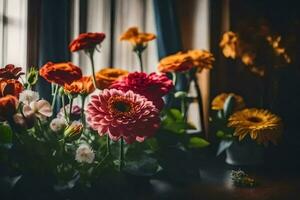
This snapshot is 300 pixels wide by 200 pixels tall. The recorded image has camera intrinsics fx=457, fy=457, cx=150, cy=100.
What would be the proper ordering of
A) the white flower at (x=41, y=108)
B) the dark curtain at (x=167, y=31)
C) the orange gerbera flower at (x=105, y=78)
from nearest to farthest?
the white flower at (x=41, y=108) < the orange gerbera flower at (x=105, y=78) < the dark curtain at (x=167, y=31)

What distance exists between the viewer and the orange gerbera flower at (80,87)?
3.23 feet

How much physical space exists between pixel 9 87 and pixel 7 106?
72mm

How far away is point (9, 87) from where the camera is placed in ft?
2.85

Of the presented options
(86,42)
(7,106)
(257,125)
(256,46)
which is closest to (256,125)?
(257,125)

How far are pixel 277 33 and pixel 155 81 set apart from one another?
2.75ft

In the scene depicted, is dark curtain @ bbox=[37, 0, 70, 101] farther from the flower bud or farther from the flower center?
the flower center

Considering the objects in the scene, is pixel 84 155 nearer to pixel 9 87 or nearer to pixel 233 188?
pixel 9 87

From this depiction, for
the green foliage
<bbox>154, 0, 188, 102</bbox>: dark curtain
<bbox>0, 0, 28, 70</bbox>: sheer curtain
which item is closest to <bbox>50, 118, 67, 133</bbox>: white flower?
<bbox>0, 0, 28, 70</bbox>: sheer curtain

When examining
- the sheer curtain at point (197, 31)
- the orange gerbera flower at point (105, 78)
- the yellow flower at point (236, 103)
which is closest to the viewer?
the orange gerbera flower at point (105, 78)

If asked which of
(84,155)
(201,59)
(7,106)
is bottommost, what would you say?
(84,155)

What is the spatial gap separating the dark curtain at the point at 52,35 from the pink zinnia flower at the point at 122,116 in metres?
0.49

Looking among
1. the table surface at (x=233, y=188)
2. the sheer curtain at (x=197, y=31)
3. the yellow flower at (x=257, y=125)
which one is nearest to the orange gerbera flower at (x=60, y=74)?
the table surface at (x=233, y=188)

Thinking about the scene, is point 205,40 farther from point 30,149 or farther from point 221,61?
point 30,149

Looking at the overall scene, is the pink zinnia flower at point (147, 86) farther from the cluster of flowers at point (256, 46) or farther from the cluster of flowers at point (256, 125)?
the cluster of flowers at point (256, 46)
